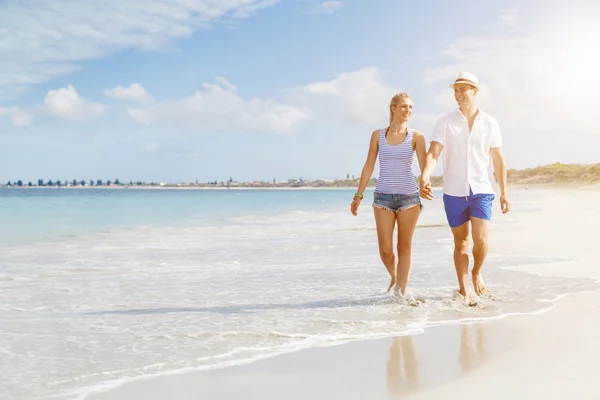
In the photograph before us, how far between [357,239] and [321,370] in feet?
31.9

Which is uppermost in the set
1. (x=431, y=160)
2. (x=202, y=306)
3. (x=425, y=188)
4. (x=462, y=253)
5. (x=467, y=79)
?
(x=467, y=79)

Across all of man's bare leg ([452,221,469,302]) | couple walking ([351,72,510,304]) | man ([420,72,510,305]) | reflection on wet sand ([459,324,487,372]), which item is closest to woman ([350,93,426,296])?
couple walking ([351,72,510,304])

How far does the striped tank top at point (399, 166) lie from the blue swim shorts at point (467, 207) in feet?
1.16

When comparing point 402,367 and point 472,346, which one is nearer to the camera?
point 402,367

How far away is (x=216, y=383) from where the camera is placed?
3654 mm

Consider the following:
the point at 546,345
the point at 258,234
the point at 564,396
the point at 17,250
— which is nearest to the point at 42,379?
the point at 564,396

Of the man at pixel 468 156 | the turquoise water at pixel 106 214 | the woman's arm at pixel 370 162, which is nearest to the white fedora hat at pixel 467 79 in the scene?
the man at pixel 468 156

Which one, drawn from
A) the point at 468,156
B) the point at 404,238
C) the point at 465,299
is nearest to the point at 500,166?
the point at 468,156

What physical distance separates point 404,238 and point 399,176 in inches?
23.8

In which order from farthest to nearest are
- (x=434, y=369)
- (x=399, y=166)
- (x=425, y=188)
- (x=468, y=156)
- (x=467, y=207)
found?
(x=399, y=166)
(x=467, y=207)
(x=468, y=156)
(x=425, y=188)
(x=434, y=369)

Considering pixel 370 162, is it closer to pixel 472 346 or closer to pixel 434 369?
pixel 472 346

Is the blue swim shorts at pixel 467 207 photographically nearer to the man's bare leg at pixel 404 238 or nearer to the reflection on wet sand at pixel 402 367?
the man's bare leg at pixel 404 238

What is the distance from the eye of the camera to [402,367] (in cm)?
386

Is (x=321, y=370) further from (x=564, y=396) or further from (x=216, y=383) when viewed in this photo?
(x=564, y=396)
